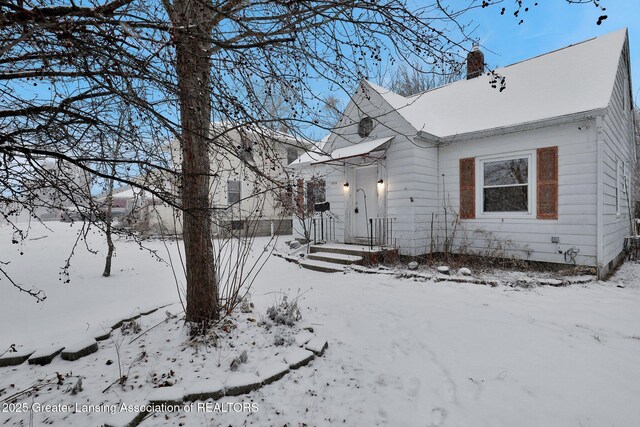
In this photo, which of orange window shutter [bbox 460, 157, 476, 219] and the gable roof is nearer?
the gable roof

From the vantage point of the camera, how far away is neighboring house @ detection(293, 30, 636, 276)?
6.08 meters

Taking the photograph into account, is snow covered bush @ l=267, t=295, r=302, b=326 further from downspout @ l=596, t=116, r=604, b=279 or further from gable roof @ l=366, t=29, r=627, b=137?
downspout @ l=596, t=116, r=604, b=279

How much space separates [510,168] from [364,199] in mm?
3726

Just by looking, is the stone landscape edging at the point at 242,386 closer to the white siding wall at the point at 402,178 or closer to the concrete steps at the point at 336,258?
the concrete steps at the point at 336,258

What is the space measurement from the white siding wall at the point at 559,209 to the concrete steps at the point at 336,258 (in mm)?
2725

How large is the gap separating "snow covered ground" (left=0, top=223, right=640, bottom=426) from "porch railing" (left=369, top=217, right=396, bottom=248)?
2.20 m

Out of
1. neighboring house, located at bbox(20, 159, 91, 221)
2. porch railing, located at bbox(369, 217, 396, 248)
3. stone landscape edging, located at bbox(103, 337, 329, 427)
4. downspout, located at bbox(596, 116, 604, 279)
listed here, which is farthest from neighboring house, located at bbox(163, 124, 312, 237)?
downspout, located at bbox(596, 116, 604, 279)

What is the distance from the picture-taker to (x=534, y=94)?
734cm

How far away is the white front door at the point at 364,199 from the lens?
Answer: 8.70 m

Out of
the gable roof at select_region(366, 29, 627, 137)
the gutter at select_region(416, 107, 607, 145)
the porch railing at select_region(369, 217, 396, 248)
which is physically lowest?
the porch railing at select_region(369, 217, 396, 248)

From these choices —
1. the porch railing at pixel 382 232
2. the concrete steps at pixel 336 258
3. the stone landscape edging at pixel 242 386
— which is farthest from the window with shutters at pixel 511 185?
the stone landscape edging at pixel 242 386

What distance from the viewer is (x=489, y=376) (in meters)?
2.65

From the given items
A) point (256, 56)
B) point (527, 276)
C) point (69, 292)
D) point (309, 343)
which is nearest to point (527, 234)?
point (527, 276)

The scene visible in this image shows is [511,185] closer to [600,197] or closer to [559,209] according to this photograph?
[559,209]
